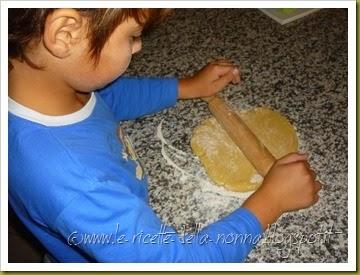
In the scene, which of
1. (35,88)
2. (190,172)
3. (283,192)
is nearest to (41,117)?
(35,88)

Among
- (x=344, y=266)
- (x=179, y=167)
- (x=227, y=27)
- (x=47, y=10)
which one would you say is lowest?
(x=344, y=266)

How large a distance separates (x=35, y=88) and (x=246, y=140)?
0.32 metres

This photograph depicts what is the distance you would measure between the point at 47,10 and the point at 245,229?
375mm

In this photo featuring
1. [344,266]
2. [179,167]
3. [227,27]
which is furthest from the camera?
[227,27]

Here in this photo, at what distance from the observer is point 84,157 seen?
19.4 inches

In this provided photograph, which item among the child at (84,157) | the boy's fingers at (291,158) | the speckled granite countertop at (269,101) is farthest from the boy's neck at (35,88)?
the boy's fingers at (291,158)

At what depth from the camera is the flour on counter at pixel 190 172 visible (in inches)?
24.1

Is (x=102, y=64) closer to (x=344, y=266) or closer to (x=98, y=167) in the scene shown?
(x=98, y=167)

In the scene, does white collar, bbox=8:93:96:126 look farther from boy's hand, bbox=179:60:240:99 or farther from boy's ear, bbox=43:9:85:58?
boy's hand, bbox=179:60:240:99

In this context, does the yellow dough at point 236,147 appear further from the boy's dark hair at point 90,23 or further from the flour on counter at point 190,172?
the boy's dark hair at point 90,23

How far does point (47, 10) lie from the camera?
16.2 inches

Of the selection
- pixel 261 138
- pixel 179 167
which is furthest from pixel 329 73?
pixel 179 167

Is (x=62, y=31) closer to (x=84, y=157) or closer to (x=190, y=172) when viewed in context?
(x=84, y=157)

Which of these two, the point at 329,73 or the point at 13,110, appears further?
the point at 329,73
